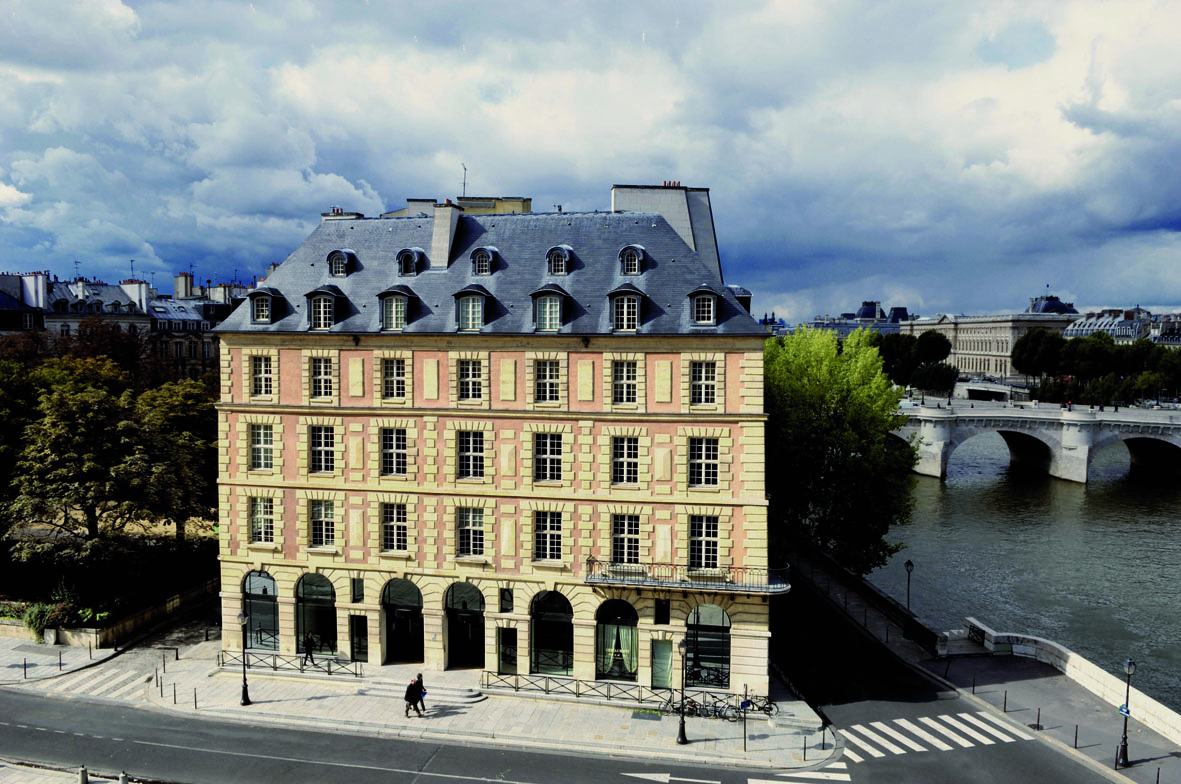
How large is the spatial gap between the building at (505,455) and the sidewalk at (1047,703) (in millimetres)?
9505

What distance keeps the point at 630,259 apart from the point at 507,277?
5542 mm

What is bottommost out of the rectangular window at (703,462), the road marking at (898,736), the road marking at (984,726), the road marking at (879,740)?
the road marking at (879,740)

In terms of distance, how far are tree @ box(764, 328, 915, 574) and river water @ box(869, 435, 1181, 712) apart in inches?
280

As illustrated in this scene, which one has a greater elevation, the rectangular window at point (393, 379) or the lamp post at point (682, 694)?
the rectangular window at point (393, 379)

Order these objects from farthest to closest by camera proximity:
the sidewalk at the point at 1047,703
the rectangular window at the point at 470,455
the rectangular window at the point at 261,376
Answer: the rectangular window at the point at 261,376
the rectangular window at the point at 470,455
the sidewalk at the point at 1047,703

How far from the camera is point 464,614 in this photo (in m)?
36.1

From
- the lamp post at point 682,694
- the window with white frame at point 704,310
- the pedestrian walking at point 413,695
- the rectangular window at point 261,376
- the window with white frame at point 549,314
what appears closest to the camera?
the lamp post at point 682,694

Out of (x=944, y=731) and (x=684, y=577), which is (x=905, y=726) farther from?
(x=684, y=577)

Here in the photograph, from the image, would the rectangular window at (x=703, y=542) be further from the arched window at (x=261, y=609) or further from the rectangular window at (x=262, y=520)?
the arched window at (x=261, y=609)

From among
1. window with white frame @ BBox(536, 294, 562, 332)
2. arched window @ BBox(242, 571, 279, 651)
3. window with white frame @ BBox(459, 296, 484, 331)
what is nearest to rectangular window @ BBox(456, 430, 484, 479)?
window with white frame @ BBox(459, 296, 484, 331)

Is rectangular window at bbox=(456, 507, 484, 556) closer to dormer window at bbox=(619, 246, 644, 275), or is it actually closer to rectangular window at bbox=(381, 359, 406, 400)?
rectangular window at bbox=(381, 359, 406, 400)

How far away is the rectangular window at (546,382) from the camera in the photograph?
34781 millimetres

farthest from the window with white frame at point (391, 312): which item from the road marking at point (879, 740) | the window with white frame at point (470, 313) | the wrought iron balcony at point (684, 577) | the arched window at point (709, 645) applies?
the road marking at point (879, 740)

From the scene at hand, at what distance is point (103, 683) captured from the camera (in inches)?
1409
